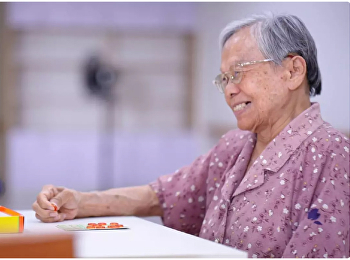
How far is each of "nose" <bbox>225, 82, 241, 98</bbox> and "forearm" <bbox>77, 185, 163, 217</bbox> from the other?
1.74 feet

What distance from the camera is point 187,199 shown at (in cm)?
214

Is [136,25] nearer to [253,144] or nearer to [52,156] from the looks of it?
[52,156]

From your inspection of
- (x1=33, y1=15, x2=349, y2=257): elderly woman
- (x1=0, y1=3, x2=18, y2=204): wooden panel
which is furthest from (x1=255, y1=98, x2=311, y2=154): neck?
(x1=0, y1=3, x2=18, y2=204): wooden panel

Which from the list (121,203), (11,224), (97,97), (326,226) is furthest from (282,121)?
(97,97)

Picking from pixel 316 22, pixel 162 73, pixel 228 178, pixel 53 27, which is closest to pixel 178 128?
pixel 162 73

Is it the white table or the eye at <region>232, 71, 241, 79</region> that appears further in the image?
the eye at <region>232, 71, 241, 79</region>

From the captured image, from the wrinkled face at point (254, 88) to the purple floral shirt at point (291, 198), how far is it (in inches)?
4.3

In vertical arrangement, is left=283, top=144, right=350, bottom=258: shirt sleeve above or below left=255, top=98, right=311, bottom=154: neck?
below

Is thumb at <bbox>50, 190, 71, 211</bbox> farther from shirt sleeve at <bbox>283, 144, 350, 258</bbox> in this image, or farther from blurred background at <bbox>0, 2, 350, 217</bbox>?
blurred background at <bbox>0, 2, 350, 217</bbox>

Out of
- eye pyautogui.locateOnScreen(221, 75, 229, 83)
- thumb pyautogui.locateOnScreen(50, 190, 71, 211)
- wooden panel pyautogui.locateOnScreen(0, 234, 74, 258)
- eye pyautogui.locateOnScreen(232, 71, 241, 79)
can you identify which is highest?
eye pyautogui.locateOnScreen(232, 71, 241, 79)

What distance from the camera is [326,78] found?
2402 millimetres

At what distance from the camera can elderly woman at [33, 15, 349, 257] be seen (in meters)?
1.56

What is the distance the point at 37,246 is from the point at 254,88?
3.43ft

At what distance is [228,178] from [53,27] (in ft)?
19.8
